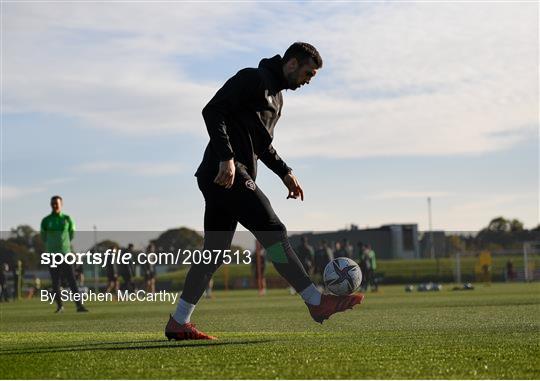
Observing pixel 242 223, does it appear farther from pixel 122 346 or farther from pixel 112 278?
pixel 112 278

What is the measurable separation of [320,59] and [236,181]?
45.5 inches

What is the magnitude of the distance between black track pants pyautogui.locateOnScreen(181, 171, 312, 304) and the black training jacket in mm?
170

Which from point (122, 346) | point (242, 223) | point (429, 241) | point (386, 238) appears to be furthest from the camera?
point (429, 241)

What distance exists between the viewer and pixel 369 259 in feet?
124

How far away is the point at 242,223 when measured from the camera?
759 centimetres

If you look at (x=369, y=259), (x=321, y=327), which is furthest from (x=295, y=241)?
(x=321, y=327)

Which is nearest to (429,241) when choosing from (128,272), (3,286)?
(128,272)

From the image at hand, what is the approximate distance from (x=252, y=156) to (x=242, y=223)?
0.54m

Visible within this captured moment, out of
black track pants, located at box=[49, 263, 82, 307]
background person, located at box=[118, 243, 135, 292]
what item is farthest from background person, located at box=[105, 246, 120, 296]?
black track pants, located at box=[49, 263, 82, 307]

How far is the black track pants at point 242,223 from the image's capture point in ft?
24.6

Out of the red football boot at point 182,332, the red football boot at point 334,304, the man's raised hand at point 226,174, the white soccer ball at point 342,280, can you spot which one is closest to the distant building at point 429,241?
the white soccer ball at point 342,280

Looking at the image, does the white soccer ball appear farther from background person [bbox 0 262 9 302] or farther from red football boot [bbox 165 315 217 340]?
background person [bbox 0 262 9 302]

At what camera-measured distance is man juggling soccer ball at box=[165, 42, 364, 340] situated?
7.41m

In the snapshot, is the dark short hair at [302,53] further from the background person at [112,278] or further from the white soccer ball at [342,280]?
the background person at [112,278]
